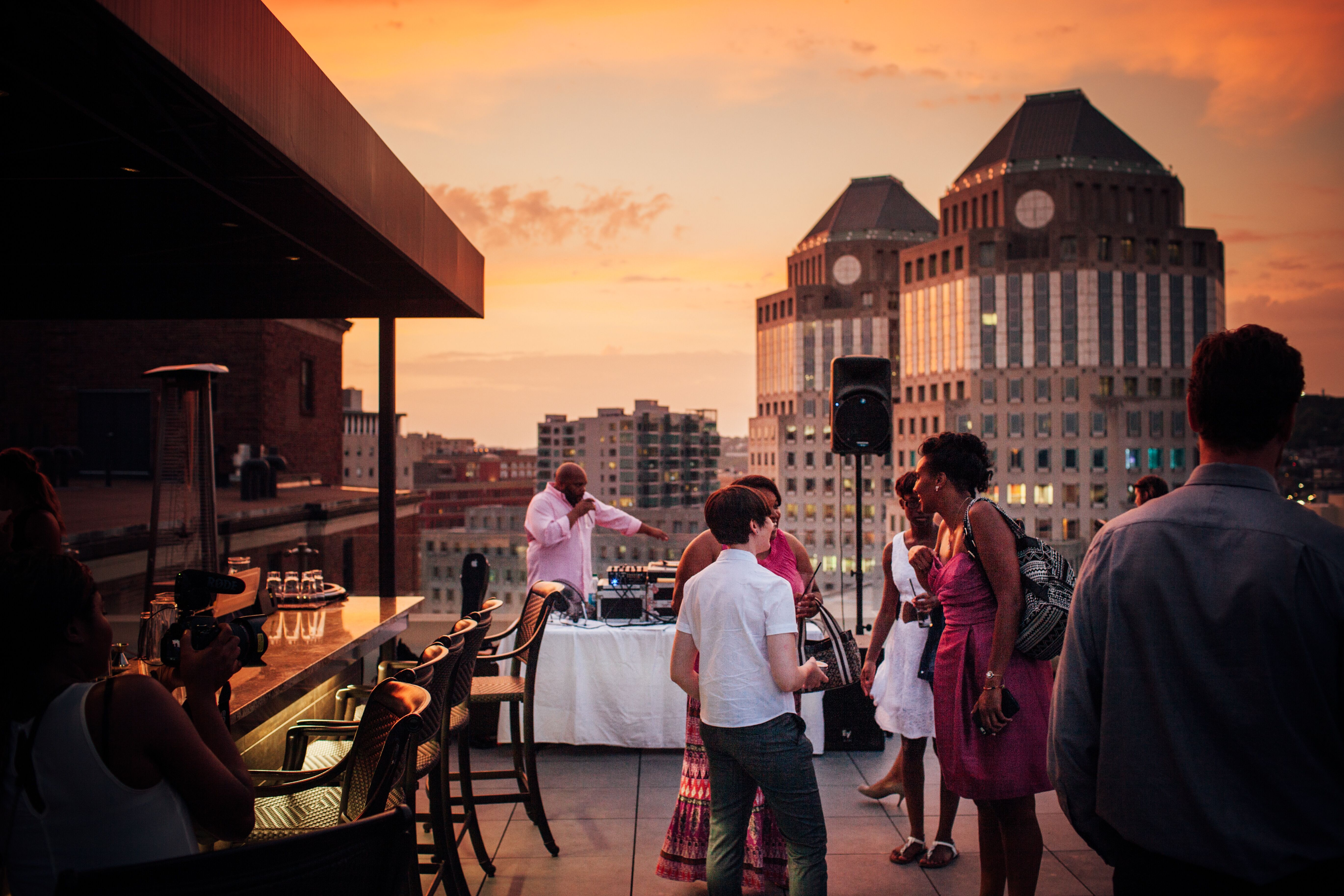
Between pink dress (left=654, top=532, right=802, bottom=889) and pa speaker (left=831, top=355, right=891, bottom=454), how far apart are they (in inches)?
119

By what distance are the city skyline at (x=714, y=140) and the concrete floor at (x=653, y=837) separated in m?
2.70

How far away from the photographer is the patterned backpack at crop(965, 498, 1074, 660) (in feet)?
8.61

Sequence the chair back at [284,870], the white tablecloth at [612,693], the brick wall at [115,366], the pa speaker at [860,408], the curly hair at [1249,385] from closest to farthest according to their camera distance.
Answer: the chair back at [284,870] → the curly hair at [1249,385] → the white tablecloth at [612,693] → the pa speaker at [860,408] → the brick wall at [115,366]

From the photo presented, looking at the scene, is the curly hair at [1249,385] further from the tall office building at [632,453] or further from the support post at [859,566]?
the tall office building at [632,453]

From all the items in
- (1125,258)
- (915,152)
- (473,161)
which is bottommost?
(473,161)

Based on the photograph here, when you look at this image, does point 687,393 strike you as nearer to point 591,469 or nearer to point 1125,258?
point 591,469

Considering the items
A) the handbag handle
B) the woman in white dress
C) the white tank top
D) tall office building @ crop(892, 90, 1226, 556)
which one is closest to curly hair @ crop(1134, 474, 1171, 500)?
the woman in white dress

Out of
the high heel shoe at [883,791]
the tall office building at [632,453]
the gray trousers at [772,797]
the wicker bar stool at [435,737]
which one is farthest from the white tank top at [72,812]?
the tall office building at [632,453]

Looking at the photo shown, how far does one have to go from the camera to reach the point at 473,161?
1227 centimetres

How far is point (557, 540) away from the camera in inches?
209

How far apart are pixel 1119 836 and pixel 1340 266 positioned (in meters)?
55.1

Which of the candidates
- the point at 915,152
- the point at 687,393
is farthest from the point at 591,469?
the point at 915,152

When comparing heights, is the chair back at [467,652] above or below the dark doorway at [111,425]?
below

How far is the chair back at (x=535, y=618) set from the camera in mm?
3566
